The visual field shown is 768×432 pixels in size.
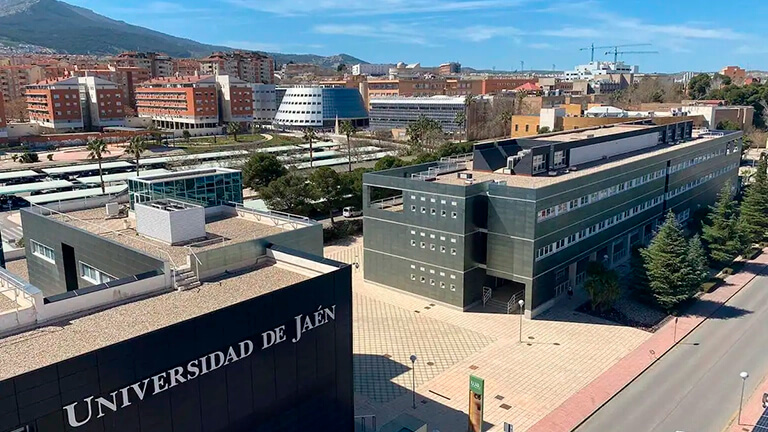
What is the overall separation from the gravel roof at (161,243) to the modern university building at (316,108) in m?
110

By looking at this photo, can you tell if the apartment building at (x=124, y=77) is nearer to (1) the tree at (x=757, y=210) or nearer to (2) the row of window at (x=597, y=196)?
(2) the row of window at (x=597, y=196)

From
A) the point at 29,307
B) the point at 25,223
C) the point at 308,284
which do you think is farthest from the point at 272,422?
the point at 25,223

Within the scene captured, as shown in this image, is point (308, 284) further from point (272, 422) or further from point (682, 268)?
point (682, 268)

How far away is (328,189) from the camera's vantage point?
164 ft

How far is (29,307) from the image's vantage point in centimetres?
1483

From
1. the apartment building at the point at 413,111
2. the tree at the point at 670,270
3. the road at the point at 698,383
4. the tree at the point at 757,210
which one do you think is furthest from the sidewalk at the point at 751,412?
the apartment building at the point at 413,111

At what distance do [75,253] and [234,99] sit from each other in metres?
117

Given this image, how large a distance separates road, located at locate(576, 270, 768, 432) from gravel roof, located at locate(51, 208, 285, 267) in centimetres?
1534

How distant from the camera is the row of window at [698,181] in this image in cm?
4812

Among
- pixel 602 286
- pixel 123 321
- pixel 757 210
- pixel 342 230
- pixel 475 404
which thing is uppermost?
pixel 123 321

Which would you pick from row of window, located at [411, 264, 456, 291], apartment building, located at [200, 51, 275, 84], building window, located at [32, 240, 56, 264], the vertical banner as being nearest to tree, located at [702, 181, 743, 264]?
row of window, located at [411, 264, 456, 291]

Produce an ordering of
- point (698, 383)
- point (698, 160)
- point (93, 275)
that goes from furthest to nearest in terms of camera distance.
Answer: point (698, 160) < point (698, 383) < point (93, 275)

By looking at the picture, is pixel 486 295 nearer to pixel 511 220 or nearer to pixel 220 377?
pixel 511 220

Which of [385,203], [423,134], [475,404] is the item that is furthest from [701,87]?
[475,404]
